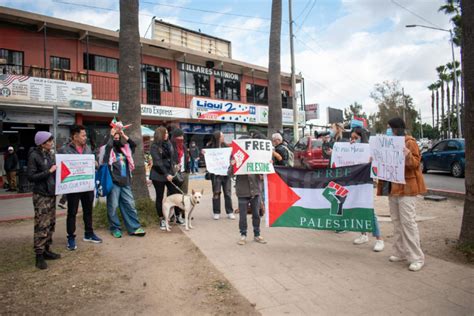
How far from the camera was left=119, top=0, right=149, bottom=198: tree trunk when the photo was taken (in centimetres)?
733

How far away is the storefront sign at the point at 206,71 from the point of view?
24461mm

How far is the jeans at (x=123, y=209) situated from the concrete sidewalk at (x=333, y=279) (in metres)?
1.30

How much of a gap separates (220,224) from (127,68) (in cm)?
398

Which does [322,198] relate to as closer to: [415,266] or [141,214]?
[415,266]

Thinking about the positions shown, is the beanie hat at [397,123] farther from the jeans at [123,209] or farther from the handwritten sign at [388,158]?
the jeans at [123,209]

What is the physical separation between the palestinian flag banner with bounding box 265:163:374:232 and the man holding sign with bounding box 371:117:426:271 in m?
0.41

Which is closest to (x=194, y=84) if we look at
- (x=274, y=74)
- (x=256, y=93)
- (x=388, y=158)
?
(x=256, y=93)

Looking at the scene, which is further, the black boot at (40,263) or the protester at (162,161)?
the protester at (162,161)

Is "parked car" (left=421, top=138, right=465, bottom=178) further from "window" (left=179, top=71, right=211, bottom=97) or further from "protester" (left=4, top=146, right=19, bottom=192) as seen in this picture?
"protester" (left=4, top=146, right=19, bottom=192)

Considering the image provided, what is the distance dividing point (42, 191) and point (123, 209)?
167 cm

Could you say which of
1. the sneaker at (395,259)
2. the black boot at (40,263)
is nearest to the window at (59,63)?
the black boot at (40,263)

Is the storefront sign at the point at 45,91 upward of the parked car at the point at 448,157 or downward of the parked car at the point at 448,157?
→ upward

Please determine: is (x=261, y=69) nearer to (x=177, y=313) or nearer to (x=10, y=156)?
(x=10, y=156)

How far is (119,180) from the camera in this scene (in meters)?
5.92
